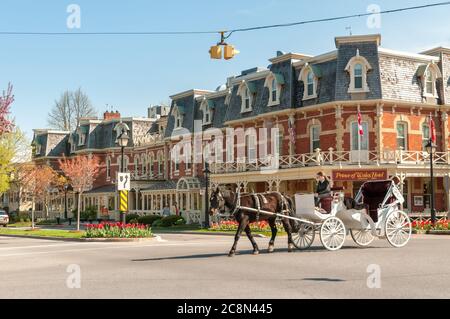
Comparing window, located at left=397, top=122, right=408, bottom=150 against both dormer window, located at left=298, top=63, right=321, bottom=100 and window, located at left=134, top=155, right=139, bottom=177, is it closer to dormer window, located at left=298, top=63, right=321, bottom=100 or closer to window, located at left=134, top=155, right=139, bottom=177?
dormer window, located at left=298, top=63, right=321, bottom=100

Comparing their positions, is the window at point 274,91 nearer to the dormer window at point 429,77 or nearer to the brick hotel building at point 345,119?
the brick hotel building at point 345,119

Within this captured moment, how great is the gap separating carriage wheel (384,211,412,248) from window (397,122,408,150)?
18.8m

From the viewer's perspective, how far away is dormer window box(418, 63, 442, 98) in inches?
1409

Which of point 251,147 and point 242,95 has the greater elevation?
point 242,95

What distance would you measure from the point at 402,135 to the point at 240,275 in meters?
26.5

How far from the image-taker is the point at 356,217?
16.1 m

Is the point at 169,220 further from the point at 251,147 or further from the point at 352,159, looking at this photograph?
the point at 352,159

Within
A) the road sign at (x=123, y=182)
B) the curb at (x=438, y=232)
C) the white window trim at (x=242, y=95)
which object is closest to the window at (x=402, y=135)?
the curb at (x=438, y=232)

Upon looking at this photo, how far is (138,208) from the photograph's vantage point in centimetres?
5600

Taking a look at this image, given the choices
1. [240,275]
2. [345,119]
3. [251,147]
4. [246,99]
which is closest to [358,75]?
[345,119]

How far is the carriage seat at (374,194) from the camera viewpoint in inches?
664

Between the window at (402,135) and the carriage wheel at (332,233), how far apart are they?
20.5 metres

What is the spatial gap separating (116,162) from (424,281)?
53755mm
